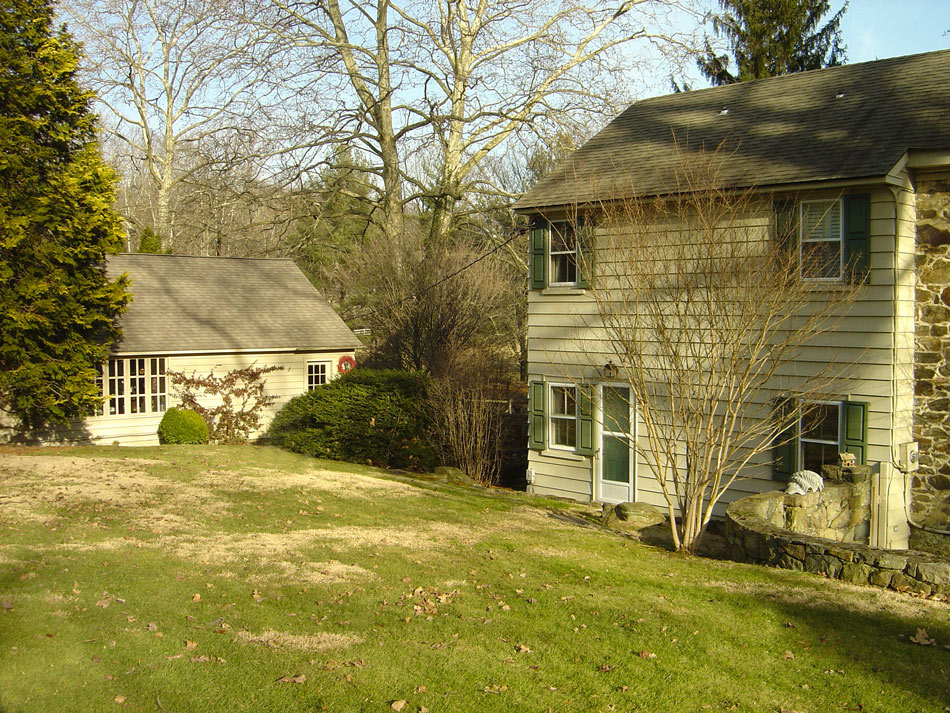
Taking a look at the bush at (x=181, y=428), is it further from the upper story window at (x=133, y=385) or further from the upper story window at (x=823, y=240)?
the upper story window at (x=823, y=240)

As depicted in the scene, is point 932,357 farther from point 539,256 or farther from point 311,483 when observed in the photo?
point 311,483

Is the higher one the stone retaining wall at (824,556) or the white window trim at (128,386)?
the white window trim at (128,386)

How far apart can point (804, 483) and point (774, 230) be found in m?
3.84

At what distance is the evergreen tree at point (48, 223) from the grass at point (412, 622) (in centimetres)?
537

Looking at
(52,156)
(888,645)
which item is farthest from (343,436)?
(888,645)

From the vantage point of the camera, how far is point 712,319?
9844 mm

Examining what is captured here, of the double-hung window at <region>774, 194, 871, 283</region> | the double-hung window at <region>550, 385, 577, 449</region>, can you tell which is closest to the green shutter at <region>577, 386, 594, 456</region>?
the double-hung window at <region>550, 385, 577, 449</region>

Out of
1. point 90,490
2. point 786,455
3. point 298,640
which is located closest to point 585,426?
Result: point 786,455

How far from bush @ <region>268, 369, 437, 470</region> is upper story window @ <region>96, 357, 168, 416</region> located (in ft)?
12.2

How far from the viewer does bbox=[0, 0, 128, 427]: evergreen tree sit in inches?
594

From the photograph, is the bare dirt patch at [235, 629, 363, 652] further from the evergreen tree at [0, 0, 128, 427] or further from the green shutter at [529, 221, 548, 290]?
the evergreen tree at [0, 0, 128, 427]

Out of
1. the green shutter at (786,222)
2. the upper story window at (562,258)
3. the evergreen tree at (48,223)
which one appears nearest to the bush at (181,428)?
the evergreen tree at (48,223)

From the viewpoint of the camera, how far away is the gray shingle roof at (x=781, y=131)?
12.0 metres

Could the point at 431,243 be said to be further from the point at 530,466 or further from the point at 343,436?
the point at 530,466
